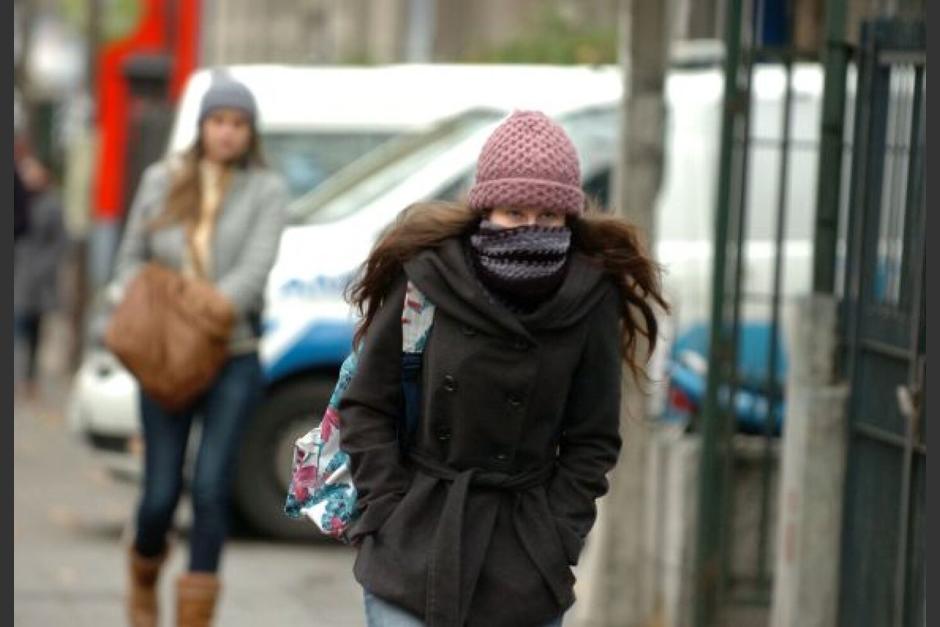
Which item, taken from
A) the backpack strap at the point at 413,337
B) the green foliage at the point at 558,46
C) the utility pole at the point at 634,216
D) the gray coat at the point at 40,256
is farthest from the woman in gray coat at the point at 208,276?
the gray coat at the point at 40,256

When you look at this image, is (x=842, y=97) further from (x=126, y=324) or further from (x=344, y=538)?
(x=344, y=538)

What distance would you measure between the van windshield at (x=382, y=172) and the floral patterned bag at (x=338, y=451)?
6.53 meters

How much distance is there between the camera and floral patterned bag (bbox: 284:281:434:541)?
5.02m

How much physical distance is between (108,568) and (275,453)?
1.09 metres

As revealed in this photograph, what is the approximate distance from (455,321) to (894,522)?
90.1 inches

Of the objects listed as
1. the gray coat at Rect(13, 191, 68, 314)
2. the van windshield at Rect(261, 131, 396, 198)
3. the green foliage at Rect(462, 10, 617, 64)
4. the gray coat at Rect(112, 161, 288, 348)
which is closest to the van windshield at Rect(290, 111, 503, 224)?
the van windshield at Rect(261, 131, 396, 198)

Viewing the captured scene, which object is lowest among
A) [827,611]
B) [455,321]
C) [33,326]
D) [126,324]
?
[33,326]

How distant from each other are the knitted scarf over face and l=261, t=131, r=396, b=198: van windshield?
25.3ft

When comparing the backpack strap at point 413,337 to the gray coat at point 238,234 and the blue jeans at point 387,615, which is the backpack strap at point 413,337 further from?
the gray coat at point 238,234

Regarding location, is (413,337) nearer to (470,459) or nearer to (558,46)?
(470,459)

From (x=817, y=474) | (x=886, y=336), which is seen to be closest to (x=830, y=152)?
(x=886, y=336)

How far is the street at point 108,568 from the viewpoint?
31.6 ft

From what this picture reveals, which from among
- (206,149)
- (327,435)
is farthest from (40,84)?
(327,435)

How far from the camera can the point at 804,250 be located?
11008 millimetres
